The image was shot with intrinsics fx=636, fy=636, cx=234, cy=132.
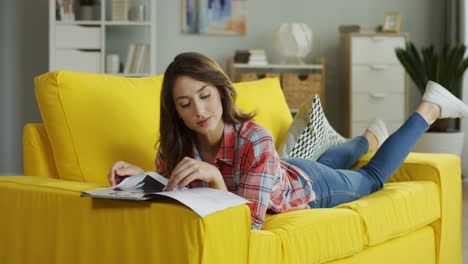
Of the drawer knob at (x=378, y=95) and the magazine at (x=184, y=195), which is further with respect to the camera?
the drawer knob at (x=378, y=95)

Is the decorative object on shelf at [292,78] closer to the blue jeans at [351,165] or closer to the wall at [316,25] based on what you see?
the wall at [316,25]

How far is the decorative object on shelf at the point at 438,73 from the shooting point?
16.3 feet

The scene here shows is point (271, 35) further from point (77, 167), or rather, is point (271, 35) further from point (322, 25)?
point (77, 167)

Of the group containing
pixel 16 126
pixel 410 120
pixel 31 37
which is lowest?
pixel 16 126

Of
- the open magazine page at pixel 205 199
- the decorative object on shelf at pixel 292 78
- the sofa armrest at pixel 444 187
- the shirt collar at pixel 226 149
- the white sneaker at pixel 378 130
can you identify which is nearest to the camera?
the open magazine page at pixel 205 199

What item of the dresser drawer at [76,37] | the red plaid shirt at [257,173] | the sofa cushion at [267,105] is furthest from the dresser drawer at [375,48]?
the red plaid shirt at [257,173]

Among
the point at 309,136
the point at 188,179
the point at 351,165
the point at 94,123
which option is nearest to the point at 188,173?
the point at 188,179

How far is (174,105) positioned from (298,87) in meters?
3.39

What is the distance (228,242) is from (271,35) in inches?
173

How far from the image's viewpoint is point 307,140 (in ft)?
8.56

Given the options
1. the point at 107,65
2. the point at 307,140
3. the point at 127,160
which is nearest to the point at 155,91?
the point at 127,160

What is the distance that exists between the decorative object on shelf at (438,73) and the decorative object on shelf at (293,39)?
2.43ft

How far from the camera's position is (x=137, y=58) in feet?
16.6

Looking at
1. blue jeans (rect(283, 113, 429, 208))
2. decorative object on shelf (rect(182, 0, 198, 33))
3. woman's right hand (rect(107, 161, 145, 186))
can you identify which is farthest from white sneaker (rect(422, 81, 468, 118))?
decorative object on shelf (rect(182, 0, 198, 33))
